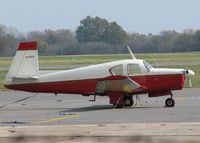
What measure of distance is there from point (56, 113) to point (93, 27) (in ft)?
407

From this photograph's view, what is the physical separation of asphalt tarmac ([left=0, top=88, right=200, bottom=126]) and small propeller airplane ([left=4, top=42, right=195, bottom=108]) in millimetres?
533

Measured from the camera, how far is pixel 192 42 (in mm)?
127125

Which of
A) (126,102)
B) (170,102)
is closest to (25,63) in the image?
(126,102)

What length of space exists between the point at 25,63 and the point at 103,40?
114m

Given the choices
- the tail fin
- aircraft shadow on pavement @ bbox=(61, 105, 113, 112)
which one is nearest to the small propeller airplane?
the tail fin

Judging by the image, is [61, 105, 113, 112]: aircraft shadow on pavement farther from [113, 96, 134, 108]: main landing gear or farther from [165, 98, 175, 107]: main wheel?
[165, 98, 175, 107]: main wheel

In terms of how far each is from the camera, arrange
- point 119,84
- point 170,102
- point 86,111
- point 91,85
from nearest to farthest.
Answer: point 86,111 < point 170,102 < point 119,84 < point 91,85

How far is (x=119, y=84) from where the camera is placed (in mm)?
21219

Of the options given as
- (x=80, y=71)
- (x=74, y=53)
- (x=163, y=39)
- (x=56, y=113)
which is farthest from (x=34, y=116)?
(x=163, y=39)

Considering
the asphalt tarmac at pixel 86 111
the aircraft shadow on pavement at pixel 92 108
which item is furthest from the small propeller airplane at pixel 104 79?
the asphalt tarmac at pixel 86 111

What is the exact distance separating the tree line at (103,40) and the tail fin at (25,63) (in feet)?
288

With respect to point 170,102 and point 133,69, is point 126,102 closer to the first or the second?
point 133,69

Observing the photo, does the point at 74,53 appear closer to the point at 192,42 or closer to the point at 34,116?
the point at 192,42

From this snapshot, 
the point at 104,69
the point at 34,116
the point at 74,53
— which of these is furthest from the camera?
the point at 74,53
